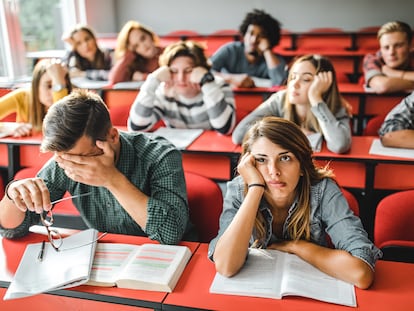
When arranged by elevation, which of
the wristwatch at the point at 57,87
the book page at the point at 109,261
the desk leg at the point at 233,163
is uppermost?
the wristwatch at the point at 57,87

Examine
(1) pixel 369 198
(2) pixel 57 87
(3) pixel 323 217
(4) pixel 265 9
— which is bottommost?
(1) pixel 369 198

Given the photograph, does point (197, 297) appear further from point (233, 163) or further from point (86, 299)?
point (233, 163)

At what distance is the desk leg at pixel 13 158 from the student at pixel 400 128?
1888 millimetres

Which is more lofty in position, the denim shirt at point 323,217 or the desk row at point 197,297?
the denim shirt at point 323,217

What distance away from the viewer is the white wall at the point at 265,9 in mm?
7328

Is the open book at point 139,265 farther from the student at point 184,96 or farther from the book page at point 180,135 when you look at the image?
the student at point 184,96

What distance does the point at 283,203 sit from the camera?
146 cm

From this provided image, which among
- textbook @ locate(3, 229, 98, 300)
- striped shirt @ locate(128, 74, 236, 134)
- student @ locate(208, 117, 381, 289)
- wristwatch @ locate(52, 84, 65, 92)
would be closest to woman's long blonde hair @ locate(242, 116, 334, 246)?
student @ locate(208, 117, 381, 289)

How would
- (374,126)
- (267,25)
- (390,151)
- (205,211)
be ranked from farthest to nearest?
(267,25) → (374,126) → (390,151) → (205,211)

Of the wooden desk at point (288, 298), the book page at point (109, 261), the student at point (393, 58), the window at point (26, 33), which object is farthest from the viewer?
the window at point (26, 33)

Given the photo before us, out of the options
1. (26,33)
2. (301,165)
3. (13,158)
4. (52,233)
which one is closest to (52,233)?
(52,233)

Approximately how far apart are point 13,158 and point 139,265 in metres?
1.56

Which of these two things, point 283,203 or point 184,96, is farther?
point 184,96

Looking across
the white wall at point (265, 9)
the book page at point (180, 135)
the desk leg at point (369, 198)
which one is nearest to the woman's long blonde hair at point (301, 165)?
the desk leg at point (369, 198)
